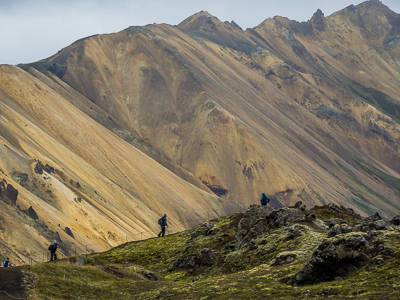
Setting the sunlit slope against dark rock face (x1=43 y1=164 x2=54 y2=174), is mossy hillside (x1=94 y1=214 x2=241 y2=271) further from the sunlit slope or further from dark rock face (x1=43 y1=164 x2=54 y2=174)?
dark rock face (x1=43 y1=164 x2=54 y2=174)

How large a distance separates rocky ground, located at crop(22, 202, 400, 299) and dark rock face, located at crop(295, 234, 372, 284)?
0.18 ft

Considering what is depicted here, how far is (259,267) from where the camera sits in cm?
3725

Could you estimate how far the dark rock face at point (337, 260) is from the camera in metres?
30.6

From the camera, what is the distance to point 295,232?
4303 centimetres

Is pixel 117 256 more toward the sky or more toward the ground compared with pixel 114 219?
more toward the sky

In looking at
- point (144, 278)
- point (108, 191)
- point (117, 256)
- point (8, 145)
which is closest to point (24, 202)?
point (8, 145)

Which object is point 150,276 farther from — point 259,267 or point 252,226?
point 252,226

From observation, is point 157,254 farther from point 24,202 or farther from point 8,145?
point 8,145

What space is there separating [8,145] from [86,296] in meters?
119

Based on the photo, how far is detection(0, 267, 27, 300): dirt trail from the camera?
95.9 feet

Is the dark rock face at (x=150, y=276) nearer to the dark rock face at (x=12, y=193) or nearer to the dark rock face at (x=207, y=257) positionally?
the dark rock face at (x=207, y=257)

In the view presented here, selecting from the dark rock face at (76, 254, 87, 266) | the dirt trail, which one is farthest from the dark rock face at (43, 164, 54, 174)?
the dirt trail

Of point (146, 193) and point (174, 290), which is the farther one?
point (146, 193)

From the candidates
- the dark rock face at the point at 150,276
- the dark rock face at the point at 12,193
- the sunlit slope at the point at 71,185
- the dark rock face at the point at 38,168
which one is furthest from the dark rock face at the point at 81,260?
the dark rock face at the point at 38,168
